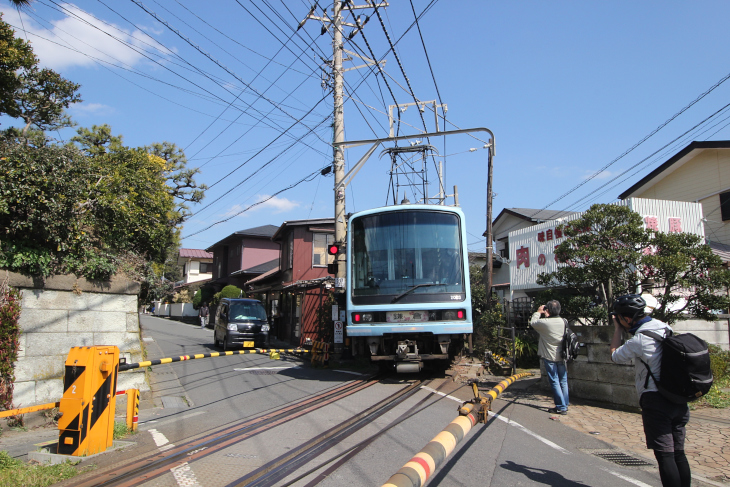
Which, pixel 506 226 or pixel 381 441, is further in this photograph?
pixel 506 226

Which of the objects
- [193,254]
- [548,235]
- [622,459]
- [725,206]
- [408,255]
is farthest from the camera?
[193,254]

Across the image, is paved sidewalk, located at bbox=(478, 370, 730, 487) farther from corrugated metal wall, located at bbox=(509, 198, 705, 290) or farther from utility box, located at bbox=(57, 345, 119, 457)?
corrugated metal wall, located at bbox=(509, 198, 705, 290)

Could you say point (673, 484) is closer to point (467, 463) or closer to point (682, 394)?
point (682, 394)

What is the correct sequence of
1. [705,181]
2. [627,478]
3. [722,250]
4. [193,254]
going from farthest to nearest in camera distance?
[193,254], [705,181], [722,250], [627,478]

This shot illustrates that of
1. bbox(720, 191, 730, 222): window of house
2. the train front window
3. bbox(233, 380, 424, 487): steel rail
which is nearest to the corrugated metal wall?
bbox(720, 191, 730, 222): window of house

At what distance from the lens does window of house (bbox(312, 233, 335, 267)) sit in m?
24.7

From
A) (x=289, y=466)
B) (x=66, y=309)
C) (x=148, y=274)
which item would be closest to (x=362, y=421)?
(x=289, y=466)

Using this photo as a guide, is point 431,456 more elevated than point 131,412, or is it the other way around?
point 431,456

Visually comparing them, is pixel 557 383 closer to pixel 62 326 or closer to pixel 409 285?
pixel 409 285

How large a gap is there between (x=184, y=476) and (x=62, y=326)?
4.90 metres

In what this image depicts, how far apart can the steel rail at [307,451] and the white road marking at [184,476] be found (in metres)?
0.39

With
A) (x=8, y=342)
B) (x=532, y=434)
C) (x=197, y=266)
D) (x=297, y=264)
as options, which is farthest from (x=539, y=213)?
(x=197, y=266)

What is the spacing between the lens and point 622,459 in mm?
5043

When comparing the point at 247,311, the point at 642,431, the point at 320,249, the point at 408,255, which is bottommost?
the point at 642,431
